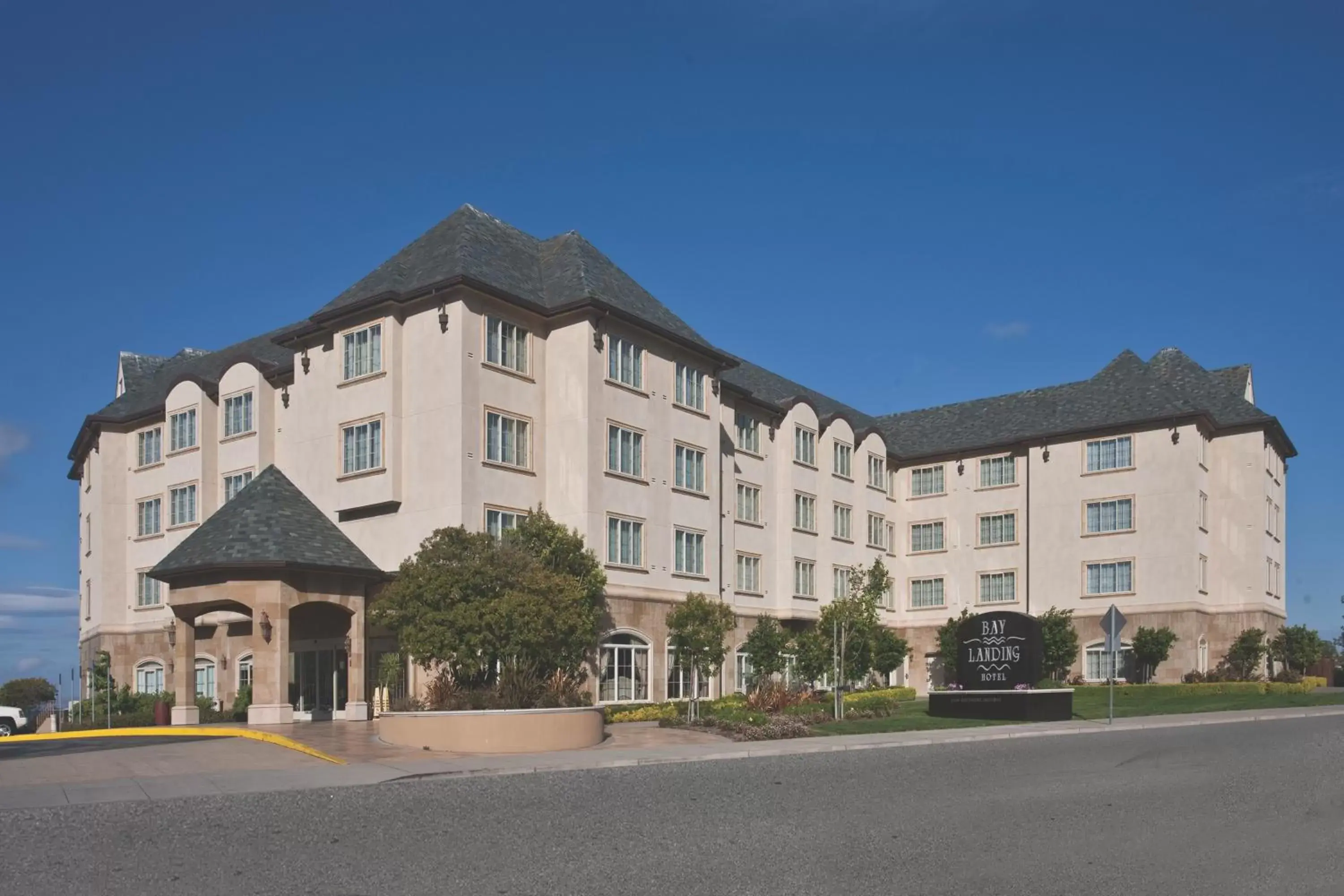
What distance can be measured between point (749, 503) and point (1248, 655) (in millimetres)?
21342

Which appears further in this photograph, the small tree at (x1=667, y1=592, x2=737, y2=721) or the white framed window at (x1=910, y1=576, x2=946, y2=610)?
the white framed window at (x1=910, y1=576, x2=946, y2=610)

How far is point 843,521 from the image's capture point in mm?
53781

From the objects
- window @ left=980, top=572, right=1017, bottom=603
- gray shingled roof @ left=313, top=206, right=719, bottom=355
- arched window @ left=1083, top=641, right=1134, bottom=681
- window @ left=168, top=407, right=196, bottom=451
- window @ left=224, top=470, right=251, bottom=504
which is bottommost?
arched window @ left=1083, top=641, right=1134, bottom=681

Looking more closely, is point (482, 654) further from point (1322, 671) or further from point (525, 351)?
point (1322, 671)

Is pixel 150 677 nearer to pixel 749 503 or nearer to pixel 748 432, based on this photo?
pixel 749 503

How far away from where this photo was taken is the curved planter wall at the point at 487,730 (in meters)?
24.1

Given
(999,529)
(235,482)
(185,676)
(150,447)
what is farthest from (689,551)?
(150,447)

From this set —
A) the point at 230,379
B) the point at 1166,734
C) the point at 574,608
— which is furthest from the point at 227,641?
the point at 1166,734

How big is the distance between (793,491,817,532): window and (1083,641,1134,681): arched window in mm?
13223

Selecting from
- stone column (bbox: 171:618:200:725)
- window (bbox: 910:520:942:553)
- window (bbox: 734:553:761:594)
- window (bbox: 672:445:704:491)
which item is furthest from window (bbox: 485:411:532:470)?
window (bbox: 910:520:942:553)

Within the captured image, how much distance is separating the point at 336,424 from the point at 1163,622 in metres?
34.3

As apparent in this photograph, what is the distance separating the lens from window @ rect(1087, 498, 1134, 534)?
5316cm

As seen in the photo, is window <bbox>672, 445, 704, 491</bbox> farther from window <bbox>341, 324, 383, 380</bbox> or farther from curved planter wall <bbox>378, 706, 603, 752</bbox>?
curved planter wall <bbox>378, 706, 603, 752</bbox>

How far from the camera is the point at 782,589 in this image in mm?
48531
